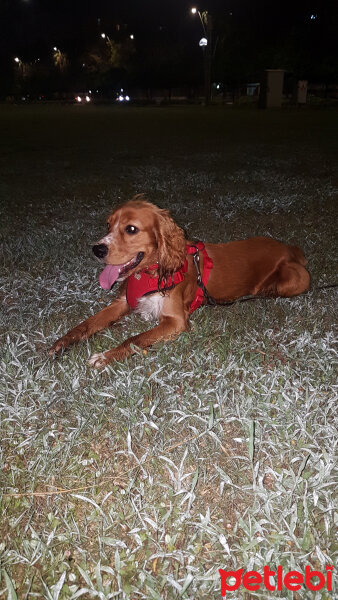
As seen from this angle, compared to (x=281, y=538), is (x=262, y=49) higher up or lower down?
higher up

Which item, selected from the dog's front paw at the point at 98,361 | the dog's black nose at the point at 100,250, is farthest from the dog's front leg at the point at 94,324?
the dog's black nose at the point at 100,250

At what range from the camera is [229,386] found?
3537 millimetres

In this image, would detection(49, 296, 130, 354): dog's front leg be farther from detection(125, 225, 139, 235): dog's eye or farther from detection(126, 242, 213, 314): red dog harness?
detection(125, 225, 139, 235): dog's eye

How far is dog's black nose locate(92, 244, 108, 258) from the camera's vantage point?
4.05 m

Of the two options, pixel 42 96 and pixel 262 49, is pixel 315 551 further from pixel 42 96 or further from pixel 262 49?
pixel 42 96

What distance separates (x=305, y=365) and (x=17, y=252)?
13.5 ft

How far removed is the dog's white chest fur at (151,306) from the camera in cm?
444

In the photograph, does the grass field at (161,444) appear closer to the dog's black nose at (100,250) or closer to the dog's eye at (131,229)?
the dog's black nose at (100,250)

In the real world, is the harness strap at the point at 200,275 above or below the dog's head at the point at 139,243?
below

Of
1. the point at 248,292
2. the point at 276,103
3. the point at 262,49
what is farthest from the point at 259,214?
the point at 262,49

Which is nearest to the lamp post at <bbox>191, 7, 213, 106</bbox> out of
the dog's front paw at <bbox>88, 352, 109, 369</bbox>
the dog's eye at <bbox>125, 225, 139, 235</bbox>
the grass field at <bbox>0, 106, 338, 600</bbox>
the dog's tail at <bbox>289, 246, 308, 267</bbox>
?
the grass field at <bbox>0, 106, 338, 600</bbox>

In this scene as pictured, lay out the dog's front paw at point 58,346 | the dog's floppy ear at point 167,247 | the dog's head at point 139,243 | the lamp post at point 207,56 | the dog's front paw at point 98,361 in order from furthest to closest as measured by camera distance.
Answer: the lamp post at point 207,56, the dog's floppy ear at point 167,247, the dog's head at point 139,243, the dog's front paw at point 58,346, the dog's front paw at point 98,361

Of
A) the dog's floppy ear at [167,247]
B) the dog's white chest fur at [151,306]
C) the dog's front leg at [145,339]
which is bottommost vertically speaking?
the dog's front leg at [145,339]

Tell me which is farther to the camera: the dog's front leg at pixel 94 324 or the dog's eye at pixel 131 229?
the dog's eye at pixel 131 229
